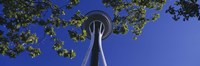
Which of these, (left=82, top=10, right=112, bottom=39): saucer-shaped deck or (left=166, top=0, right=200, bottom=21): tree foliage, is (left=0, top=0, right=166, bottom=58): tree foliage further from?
(left=82, top=10, right=112, bottom=39): saucer-shaped deck

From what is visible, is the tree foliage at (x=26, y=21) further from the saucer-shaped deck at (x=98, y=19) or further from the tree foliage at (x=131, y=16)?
the saucer-shaped deck at (x=98, y=19)

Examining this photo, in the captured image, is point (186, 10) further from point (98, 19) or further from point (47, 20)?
point (98, 19)

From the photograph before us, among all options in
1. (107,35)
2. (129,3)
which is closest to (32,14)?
(129,3)

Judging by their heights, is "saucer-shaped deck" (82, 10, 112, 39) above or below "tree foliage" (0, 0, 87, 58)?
above

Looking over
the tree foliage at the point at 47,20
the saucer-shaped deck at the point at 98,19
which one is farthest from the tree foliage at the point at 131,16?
the saucer-shaped deck at the point at 98,19

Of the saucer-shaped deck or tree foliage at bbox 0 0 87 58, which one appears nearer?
tree foliage at bbox 0 0 87 58

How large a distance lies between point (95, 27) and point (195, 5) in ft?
139

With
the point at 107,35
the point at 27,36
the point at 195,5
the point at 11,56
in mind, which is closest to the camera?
the point at 195,5

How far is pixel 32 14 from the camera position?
2017cm

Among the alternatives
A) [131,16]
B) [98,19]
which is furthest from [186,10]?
[98,19]

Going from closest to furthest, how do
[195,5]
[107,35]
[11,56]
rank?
[195,5] < [11,56] < [107,35]

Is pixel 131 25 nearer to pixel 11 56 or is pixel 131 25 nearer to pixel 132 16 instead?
pixel 132 16

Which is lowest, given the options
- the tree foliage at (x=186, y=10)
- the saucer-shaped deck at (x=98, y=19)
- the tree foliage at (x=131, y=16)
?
the tree foliage at (x=186, y=10)

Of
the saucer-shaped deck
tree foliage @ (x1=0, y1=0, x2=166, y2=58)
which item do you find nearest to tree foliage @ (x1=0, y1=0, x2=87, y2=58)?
tree foliage @ (x1=0, y1=0, x2=166, y2=58)
